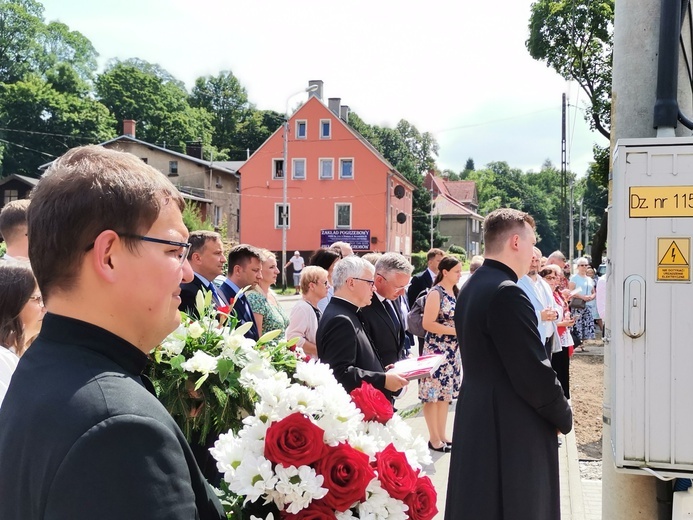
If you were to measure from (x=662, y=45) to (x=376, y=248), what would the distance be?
45003mm

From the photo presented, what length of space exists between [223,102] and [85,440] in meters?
97.3

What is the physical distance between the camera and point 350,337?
14.5 ft

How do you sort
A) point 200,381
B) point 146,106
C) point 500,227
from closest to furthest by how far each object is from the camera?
point 200,381 → point 500,227 → point 146,106

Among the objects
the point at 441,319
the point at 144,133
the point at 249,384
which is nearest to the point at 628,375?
the point at 249,384

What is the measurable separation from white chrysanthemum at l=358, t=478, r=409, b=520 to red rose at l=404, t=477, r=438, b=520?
0.10 ft

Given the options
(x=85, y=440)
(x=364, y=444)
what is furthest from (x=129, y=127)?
(x=85, y=440)

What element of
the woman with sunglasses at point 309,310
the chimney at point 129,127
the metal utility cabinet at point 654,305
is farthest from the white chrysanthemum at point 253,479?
the chimney at point 129,127

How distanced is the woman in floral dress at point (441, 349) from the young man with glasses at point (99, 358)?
573 centimetres

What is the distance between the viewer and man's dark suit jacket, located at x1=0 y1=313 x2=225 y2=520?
44.4 inches

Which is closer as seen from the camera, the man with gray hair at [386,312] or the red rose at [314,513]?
the red rose at [314,513]

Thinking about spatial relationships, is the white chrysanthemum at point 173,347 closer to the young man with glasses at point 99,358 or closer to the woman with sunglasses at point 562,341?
the young man with glasses at point 99,358

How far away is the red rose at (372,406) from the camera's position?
207cm

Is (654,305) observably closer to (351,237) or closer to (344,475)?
(344,475)

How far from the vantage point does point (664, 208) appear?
11.4 ft
